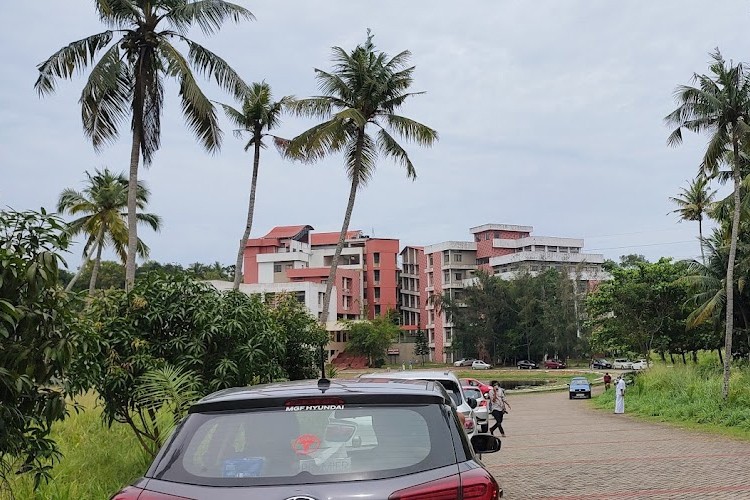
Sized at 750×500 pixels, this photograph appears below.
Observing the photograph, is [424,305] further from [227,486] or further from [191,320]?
[227,486]

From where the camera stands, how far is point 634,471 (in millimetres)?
13656

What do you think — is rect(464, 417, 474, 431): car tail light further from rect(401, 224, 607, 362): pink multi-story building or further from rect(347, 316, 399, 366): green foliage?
rect(401, 224, 607, 362): pink multi-story building

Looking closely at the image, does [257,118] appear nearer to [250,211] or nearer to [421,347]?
[250,211]

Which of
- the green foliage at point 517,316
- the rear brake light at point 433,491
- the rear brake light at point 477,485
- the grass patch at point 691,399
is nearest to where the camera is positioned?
the rear brake light at point 433,491

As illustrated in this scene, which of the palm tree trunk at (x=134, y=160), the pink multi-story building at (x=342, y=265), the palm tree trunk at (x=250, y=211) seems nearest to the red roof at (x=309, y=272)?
the pink multi-story building at (x=342, y=265)

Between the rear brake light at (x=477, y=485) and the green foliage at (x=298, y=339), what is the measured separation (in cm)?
1403

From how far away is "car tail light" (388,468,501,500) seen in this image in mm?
3449

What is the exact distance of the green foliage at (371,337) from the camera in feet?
264

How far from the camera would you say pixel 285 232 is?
3949 inches

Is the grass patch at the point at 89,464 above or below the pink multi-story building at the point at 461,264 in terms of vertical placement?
below

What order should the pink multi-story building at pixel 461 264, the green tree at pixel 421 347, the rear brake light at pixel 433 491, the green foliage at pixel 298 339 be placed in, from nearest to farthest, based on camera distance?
the rear brake light at pixel 433 491
the green foliage at pixel 298 339
the green tree at pixel 421 347
the pink multi-story building at pixel 461 264

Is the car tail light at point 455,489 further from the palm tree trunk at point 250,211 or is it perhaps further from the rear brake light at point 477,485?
the palm tree trunk at point 250,211

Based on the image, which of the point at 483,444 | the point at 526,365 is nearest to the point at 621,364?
the point at 526,365

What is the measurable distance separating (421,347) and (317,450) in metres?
90.2
